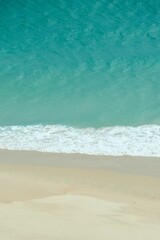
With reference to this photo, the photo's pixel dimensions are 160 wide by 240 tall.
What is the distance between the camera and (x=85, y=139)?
243 inches

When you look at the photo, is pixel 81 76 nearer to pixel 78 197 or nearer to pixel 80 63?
pixel 80 63

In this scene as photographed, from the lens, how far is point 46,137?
20.8ft

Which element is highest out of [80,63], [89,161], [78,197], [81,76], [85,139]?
[80,63]

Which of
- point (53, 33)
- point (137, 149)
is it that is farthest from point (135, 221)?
point (53, 33)

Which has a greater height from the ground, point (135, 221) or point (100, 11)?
point (100, 11)

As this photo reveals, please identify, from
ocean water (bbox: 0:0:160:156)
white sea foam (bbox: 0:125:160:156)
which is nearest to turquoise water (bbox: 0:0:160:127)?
ocean water (bbox: 0:0:160:156)

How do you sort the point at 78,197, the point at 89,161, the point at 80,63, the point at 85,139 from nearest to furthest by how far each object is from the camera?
1. the point at 78,197
2. the point at 89,161
3. the point at 85,139
4. the point at 80,63

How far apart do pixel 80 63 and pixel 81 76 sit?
0.40 metres

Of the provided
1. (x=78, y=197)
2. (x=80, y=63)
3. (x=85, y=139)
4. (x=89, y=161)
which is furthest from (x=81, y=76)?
(x=78, y=197)

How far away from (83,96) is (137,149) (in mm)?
2025

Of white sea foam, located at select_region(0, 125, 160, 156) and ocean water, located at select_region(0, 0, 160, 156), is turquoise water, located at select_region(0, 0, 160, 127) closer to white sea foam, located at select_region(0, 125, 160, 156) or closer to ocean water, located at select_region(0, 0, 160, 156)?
ocean water, located at select_region(0, 0, 160, 156)

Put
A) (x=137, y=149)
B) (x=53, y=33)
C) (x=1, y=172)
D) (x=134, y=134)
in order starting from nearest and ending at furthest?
(x=1, y=172)
(x=137, y=149)
(x=134, y=134)
(x=53, y=33)

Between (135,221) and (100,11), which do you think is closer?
(135,221)

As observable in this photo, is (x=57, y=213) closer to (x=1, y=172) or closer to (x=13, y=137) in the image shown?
(x=1, y=172)
